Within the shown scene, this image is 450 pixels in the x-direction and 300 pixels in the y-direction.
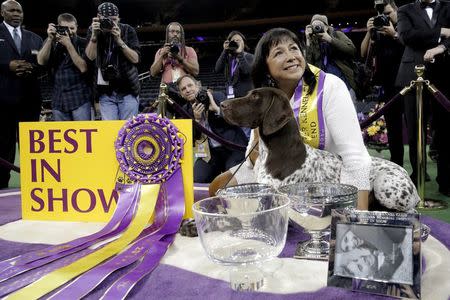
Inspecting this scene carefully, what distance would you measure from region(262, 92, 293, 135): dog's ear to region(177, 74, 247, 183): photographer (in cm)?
174

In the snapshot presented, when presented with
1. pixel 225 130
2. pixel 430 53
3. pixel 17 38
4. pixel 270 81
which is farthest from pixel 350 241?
pixel 17 38

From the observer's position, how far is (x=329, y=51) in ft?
11.0

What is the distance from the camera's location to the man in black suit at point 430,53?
3.01 metres

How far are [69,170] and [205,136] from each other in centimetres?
171

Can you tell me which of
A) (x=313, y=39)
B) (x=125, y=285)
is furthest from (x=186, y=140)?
(x=313, y=39)

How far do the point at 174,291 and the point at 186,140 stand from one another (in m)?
0.66

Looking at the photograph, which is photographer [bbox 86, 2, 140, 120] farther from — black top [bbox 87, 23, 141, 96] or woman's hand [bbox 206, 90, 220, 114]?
woman's hand [bbox 206, 90, 220, 114]

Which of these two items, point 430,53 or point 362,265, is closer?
point 362,265

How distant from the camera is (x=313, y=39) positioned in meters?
3.36

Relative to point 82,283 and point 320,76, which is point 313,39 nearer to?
point 320,76

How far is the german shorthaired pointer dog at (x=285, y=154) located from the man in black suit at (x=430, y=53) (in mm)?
1873

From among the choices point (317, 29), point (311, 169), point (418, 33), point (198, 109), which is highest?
point (317, 29)

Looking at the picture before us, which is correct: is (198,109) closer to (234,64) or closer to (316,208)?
(234,64)

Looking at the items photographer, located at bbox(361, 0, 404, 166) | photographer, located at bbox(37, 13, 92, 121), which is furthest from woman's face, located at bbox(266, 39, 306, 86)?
photographer, located at bbox(37, 13, 92, 121)
